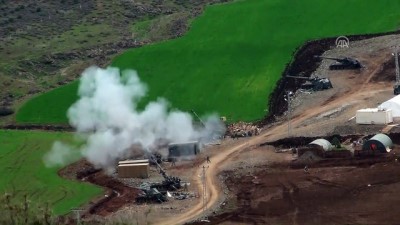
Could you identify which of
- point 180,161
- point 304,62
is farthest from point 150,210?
point 304,62

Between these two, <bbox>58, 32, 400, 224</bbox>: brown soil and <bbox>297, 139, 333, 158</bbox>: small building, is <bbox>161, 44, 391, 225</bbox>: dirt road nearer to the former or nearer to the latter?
<bbox>58, 32, 400, 224</bbox>: brown soil

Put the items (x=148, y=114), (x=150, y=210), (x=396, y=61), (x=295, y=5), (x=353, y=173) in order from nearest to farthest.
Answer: (x=150, y=210) < (x=353, y=173) < (x=148, y=114) < (x=396, y=61) < (x=295, y=5)

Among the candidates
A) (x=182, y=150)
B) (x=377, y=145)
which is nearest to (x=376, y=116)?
(x=377, y=145)

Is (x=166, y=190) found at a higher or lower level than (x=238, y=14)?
lower

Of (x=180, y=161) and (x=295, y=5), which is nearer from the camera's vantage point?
(x=180, y=161)

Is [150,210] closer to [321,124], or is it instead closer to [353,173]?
[353,173]
